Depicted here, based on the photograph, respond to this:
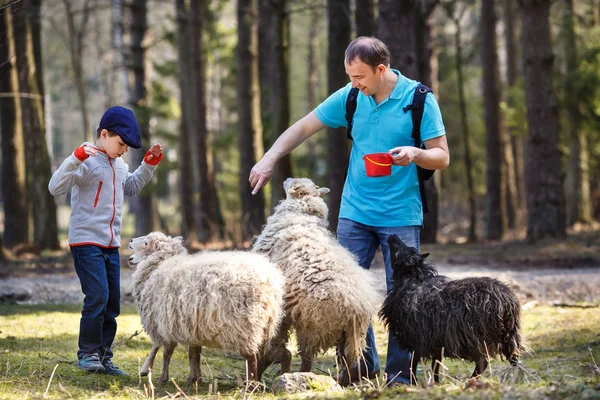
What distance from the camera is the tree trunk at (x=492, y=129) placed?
21.7m

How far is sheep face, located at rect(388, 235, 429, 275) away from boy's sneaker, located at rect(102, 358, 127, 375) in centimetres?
238

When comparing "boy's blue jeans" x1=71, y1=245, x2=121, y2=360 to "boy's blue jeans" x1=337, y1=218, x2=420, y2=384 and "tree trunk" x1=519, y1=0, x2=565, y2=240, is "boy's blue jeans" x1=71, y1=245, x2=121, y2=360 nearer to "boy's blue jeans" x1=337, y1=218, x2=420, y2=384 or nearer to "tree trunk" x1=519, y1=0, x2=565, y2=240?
"boy's blue jeans" x1=337, y1=218, x2=420, y2=384

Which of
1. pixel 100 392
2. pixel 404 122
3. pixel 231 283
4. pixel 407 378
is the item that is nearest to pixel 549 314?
pixel 407 378

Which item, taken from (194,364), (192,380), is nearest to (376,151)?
(194,364)

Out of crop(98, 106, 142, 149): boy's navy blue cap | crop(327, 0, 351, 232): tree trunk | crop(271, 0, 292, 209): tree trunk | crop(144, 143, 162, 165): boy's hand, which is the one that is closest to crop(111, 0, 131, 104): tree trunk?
crop(271, 0, 292, 209): tree trunk

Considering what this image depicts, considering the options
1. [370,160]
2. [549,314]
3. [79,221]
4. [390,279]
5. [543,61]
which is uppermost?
[543,61]

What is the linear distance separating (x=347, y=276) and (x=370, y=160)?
2.93 feet

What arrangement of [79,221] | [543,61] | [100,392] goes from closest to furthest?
[100,392] < [79,221] < [543,61]

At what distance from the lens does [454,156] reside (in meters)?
32.2

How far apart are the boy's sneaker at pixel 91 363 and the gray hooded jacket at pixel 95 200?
901 mm

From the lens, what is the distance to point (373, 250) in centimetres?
654

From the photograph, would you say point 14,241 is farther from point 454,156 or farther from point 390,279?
point 454,156

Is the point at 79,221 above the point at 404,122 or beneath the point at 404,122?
beneath

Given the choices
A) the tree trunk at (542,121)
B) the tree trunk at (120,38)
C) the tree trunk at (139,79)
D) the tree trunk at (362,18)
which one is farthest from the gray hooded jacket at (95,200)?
the tree trunk at (120,38)
